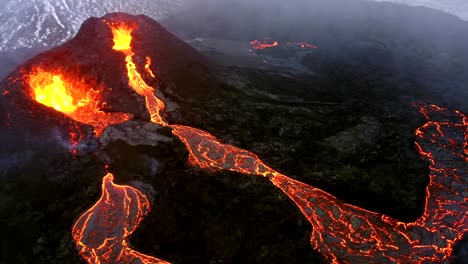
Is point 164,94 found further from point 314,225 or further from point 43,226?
point 314,225

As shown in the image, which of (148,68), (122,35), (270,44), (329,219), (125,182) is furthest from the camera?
(270,44)

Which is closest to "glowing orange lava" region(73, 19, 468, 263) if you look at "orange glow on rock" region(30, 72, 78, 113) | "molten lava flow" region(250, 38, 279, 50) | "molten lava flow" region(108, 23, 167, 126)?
"molten lava flow" region(108, 23, 167, 126)

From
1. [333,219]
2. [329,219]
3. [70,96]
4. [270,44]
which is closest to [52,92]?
[70,96]

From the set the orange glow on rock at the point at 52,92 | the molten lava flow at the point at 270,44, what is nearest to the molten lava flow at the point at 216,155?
the orange glow on rock at the point at 52,92

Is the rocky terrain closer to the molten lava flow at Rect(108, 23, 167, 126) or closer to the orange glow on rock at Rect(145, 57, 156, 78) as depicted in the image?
the orange glow on rock at Rect(145, 57, 156, 78)

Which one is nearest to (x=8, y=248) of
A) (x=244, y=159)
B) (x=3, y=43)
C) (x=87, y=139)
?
(x=87, y=139)

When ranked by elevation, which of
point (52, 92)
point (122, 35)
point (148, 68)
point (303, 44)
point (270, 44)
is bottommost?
point (270, 44)

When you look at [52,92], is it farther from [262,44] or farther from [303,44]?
[303,44]
